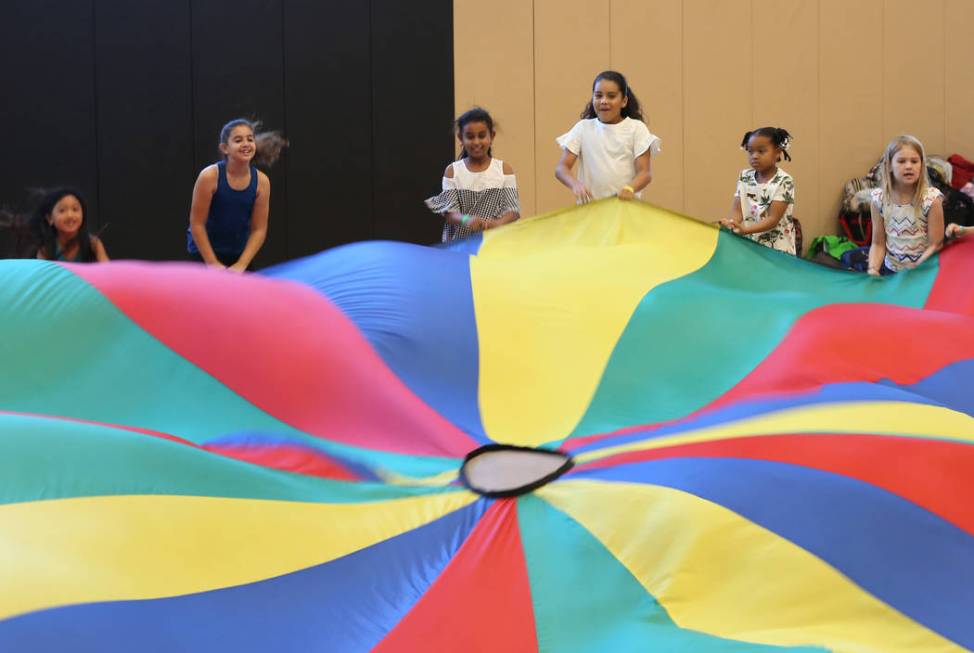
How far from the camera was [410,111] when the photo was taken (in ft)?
19.9

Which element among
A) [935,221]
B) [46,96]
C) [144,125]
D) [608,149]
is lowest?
[935,221]

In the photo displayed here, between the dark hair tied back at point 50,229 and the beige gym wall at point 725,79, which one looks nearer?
Result: the dark hair tied back at point 50,229

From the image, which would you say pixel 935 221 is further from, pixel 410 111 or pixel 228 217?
pixel 410 111

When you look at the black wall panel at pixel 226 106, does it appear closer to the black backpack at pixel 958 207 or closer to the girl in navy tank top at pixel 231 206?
the girl in navy tank top at pixel 231 206

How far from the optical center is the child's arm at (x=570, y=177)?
4027mm

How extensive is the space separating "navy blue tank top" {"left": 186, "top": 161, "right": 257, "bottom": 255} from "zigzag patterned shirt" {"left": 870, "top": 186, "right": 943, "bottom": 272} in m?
2.20

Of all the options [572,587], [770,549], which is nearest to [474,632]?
[572,587]

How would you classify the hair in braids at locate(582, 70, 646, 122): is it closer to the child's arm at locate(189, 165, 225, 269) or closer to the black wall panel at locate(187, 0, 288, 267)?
the child's arm at locate(189, 165, 225, 269)

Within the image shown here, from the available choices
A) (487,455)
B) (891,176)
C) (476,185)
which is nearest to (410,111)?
(476,185)

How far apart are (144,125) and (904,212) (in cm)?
350

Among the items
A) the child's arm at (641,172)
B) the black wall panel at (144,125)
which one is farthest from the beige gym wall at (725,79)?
the child's arm at (641,172)

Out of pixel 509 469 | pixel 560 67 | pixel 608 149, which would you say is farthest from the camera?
pixel 560 67

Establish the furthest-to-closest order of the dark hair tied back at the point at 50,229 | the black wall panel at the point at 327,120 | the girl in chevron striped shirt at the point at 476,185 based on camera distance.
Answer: the black wall panel at the point at 327,120 < the girl in chevron striped shirt at the point at 476,185 < the dark hair tied back at the point at 50,229

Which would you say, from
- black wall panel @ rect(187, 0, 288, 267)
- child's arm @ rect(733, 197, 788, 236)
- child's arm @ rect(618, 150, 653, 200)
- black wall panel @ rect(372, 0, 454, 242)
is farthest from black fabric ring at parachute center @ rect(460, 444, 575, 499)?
black wall panel @ rect(372, 0, 454, 242)
